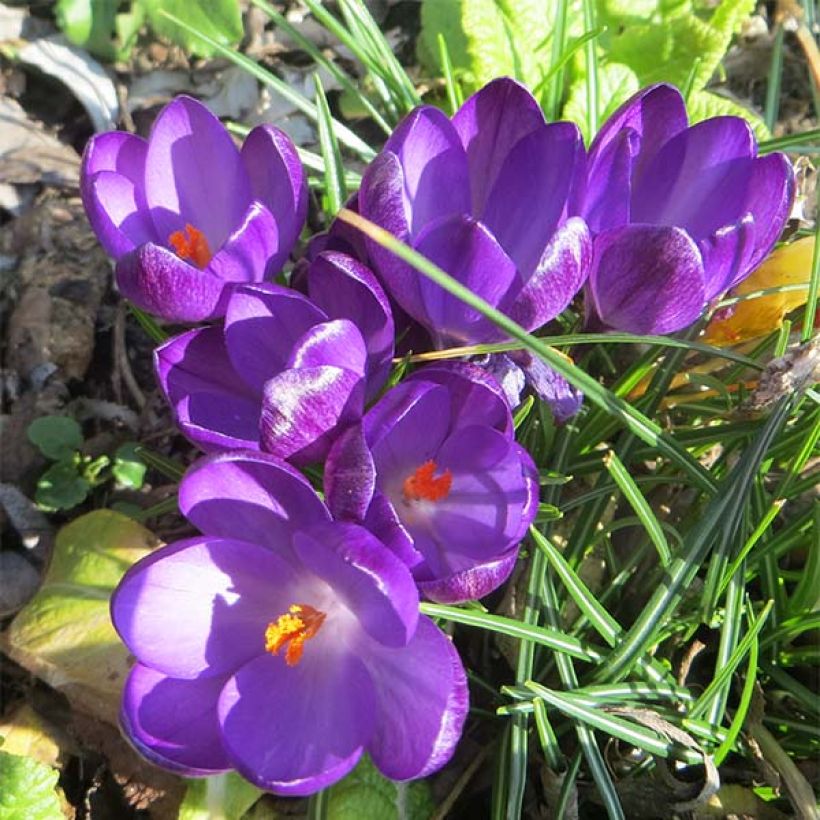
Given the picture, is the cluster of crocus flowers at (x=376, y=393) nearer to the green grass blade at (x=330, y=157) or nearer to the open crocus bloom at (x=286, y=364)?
the open crocus bloom at (x=286, y=364)

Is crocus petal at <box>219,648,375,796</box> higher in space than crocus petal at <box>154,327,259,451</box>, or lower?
lower

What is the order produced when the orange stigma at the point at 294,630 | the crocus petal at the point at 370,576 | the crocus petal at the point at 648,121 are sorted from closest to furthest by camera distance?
the crocus petal at the point at 370,576 < the orange stigma at the point at 294,630 < the crocus petal at the point at 648,121

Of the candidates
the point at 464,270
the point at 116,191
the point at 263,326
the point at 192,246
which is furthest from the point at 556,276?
the point at 116,191

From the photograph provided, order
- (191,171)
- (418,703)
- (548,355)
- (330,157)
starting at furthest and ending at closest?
(330,157), (191,171), (418,703), (548,355)

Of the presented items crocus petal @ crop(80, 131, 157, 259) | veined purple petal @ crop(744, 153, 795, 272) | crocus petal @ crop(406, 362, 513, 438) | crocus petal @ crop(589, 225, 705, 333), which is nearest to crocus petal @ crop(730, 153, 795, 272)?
veined purple petal @ crop(744, 153, 795, 272)

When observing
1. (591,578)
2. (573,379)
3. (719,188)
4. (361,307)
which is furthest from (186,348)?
(591,578)

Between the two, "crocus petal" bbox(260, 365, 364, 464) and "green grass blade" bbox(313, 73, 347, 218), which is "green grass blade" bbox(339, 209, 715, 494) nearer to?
"crocus petal" bbox(260, 365, 364, 464)

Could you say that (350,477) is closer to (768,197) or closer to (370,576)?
(370,576)

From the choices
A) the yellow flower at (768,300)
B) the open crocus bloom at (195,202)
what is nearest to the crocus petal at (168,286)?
the open crocus bloom at (195,202)
